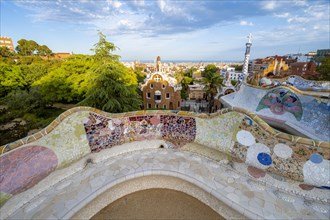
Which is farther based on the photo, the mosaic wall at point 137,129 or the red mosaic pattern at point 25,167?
Result: the mosaic wall at point 137,129

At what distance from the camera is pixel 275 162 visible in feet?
17.9

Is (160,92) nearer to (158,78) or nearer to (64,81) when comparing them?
(158,78)

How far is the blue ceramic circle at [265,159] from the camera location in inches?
219

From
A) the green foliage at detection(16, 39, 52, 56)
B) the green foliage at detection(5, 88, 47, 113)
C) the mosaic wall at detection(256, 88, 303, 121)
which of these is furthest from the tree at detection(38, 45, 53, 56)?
the mosaic wall at detection(256, 88, 303, 121)

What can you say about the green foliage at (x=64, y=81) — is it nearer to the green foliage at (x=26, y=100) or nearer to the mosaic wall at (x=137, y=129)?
the green foliage at (x=26, y=100)

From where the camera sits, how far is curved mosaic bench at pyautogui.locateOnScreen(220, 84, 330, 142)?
27.0 feet

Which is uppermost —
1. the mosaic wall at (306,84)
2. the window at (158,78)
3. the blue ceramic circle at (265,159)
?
the window at (158,78)

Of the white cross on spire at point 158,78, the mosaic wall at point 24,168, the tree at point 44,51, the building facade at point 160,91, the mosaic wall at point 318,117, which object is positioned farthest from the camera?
the tree at point 44,51

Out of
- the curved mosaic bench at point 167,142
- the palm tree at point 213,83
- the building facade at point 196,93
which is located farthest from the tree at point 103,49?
the building facade at point 196,93

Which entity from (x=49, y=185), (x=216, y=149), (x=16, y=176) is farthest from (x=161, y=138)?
(x=16, y=176)

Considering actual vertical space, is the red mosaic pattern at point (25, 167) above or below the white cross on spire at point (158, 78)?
below

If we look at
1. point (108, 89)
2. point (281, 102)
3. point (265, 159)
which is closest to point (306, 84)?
point (281, 102)

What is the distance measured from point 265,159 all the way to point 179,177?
313cm

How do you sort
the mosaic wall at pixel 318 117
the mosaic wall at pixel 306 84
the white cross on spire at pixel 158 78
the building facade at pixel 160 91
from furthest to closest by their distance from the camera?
the building facade at pixel 160 91 → the white cross on spire at pixel 158 78 → the mosaic wall at pixel 306 84 → the mosaic wall at pixel 318 117
